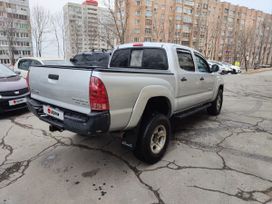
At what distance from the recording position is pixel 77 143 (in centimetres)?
373

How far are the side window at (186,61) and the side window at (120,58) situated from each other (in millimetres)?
1063

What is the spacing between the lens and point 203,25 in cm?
4712

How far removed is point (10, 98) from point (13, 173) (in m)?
3.00

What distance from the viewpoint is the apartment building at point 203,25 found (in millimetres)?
43656

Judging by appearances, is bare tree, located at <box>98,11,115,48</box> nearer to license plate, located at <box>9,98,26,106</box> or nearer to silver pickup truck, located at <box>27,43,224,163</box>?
license plate, located at <box>9,98,26,106</box>

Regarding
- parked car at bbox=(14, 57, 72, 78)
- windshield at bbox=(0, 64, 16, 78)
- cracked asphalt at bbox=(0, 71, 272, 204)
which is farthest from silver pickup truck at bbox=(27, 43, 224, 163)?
parked car at bbox=(14, 57, 72, 78)

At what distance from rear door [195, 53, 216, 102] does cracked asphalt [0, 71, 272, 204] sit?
32.7 inches

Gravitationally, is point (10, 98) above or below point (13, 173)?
above

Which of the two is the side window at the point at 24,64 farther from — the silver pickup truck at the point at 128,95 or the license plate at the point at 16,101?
the silver pickup truck at the point at 128,95

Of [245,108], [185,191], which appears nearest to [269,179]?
[185,191]

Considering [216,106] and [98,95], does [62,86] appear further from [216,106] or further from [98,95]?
[216,106]

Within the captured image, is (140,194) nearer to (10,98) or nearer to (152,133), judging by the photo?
(152,133)

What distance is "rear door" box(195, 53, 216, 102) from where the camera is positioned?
4.36 metres

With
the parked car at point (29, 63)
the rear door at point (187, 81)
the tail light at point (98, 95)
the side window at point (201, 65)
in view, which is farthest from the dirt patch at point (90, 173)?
the parked car at point (29, 63)
